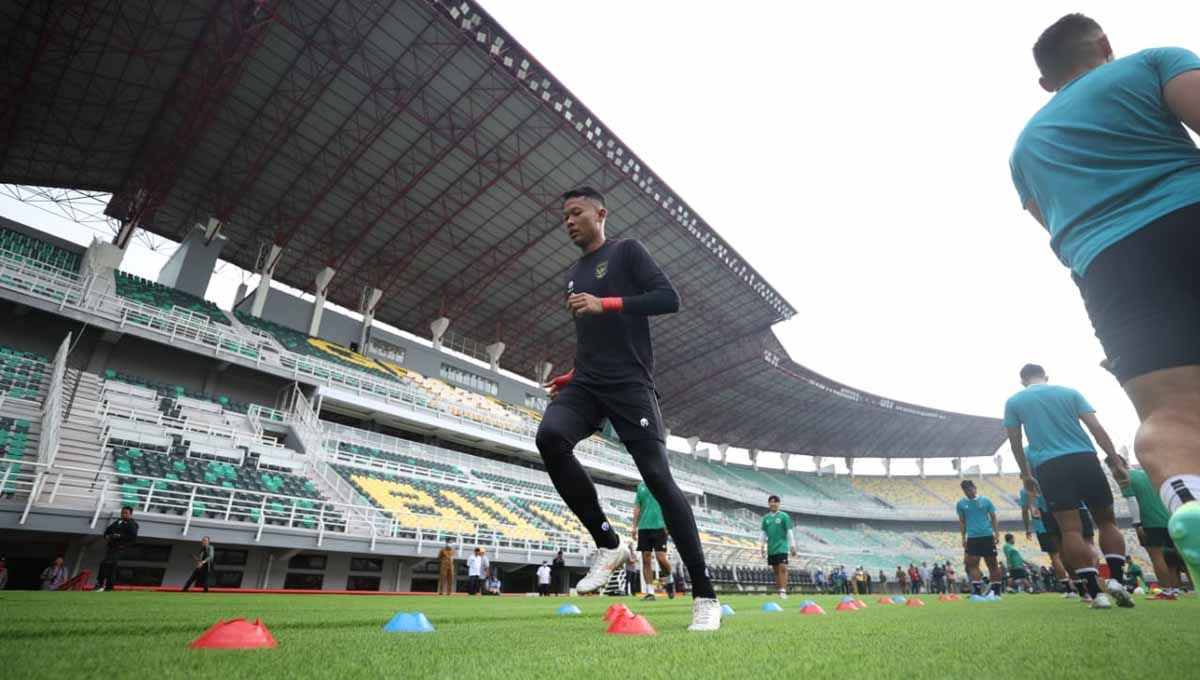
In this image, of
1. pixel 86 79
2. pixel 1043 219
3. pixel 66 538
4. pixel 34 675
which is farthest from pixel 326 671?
pixel 86 79

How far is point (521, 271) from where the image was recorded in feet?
96.7

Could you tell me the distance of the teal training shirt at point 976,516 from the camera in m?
7.79

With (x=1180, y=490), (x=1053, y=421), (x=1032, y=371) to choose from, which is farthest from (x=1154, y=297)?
(x=1032, y=371)

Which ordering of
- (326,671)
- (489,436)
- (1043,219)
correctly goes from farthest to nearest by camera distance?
(489,436)
(1043,219)
(326,671)

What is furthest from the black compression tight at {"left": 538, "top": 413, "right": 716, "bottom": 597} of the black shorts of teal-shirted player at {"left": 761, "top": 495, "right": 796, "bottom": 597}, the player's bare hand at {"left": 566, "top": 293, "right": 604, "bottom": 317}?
the black shorts of teal-shirted player at {"left": 761, "top": 495, "right": 796, "bottom": 597}

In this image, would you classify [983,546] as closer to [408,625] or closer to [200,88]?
[408,625]

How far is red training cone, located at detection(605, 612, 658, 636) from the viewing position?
2305 millimetres

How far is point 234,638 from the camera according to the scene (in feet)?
5.64

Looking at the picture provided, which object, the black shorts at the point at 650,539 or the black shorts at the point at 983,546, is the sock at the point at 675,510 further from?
the black shorts at the point at 983,546

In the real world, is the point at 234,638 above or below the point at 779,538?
below

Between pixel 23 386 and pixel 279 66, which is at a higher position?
pixel 279 66

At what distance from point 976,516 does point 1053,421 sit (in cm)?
452

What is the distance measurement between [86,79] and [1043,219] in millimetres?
26830

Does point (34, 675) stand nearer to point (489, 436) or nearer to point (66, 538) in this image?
point (66, 538)
